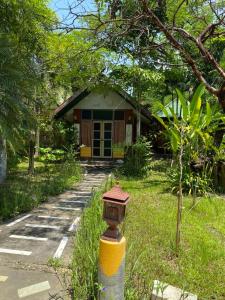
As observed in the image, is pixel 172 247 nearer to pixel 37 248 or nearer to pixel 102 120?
pixel 37 248

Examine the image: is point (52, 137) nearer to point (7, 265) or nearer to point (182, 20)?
point (182, 20)

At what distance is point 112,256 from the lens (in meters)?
3.16

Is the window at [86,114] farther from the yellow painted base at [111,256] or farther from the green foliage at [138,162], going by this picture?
the yellow painted base at [111,256]

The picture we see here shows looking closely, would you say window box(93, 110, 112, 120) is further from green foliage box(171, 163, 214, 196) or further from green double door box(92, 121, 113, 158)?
green foliage box(171, 163, 214, 196)

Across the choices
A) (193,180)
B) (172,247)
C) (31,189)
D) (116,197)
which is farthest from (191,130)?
(31,189)

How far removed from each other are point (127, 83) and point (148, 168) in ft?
11.3

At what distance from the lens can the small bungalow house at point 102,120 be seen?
53.6ft

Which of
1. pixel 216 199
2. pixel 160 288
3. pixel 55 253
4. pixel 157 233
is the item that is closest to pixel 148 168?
pixel 216 199

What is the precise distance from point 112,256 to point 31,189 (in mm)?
5818

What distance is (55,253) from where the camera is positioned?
4.91m

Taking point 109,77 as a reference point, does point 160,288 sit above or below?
below

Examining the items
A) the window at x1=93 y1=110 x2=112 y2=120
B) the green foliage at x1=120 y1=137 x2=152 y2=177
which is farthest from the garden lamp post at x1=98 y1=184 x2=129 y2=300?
the window at x1=93 y1=110 x2=112 y2=120

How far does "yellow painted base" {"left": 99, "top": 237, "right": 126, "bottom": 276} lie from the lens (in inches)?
124

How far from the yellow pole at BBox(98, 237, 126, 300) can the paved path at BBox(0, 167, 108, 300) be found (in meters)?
0.74
